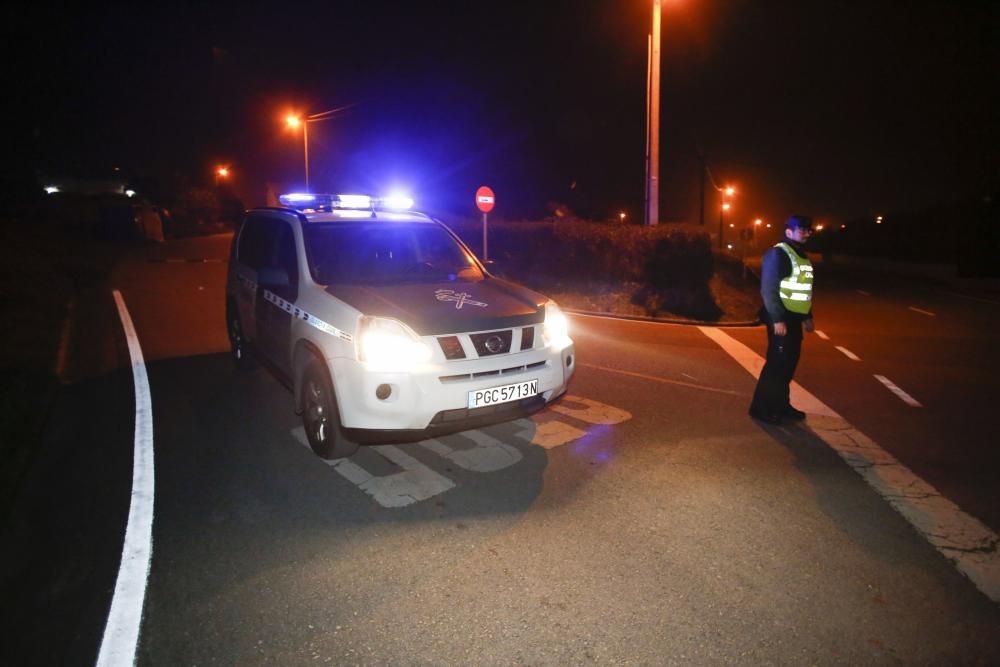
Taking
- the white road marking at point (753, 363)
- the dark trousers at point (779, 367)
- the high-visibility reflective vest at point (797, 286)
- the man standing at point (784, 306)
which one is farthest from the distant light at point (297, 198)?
the white road marking at point (753, 363)

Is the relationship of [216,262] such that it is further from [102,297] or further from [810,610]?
[810,610]

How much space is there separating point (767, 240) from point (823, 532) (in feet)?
337

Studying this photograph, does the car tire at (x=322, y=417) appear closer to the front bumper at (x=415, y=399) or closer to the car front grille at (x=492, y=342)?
the front bumper at (x=415, y=399)

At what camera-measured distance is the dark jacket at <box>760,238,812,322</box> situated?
600 cm

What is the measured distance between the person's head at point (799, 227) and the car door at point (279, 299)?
172 inches

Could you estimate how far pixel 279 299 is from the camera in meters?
6.00

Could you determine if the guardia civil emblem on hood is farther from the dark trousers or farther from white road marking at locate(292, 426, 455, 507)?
the dark trousers

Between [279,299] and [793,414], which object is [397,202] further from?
[793,414]

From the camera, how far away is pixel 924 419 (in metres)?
6.80

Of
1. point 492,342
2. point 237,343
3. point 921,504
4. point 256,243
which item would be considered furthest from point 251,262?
point 921,504

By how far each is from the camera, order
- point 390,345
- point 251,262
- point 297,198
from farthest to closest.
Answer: point 251,262 → point 297,198 → point 390,345

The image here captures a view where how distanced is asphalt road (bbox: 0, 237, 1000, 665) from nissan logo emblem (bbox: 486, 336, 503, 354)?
2.97 ft

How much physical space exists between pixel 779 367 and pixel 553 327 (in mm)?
2261

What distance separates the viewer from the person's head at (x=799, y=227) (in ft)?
19.8
